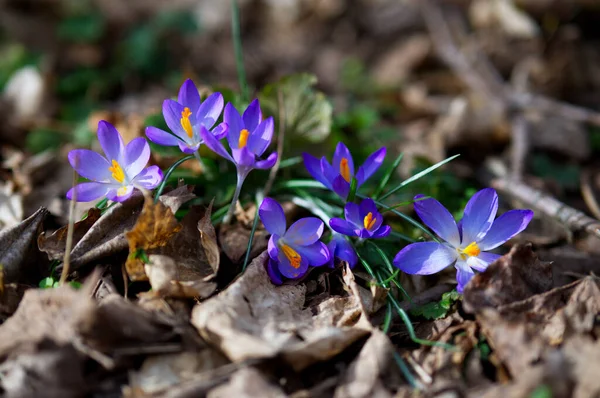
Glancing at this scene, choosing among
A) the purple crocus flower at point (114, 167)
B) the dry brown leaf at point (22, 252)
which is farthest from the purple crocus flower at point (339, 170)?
the dry brown leaf at point (22, 252)

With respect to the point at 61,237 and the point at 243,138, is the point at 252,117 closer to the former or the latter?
the point at 243,138

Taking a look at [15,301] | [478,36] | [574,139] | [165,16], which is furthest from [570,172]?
[165,16]

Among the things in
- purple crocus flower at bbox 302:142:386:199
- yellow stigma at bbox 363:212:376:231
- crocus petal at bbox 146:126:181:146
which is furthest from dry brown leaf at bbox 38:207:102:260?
yellow stigma at bbox 363:212:376:231

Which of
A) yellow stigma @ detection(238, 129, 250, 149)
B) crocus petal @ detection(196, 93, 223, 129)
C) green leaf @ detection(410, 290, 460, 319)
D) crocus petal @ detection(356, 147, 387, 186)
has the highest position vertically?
crocus petal @ detection(196, 93, 223, 129)

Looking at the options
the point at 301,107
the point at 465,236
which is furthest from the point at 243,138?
the point at 465,236

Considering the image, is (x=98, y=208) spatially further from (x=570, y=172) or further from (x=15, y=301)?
(x=570, y=172)

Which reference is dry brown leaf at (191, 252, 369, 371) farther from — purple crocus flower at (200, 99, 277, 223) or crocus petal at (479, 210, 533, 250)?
crocus petal at (479, 210, 533, 250)
